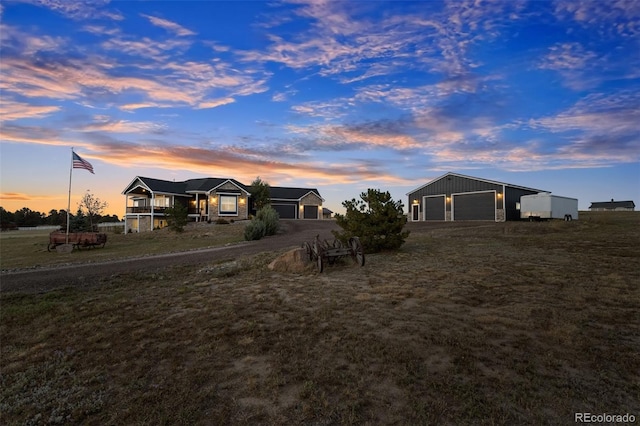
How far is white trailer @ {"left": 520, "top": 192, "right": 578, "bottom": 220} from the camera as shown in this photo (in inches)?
1247

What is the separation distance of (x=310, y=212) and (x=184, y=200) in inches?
864

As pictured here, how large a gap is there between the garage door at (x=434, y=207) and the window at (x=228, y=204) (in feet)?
87.3

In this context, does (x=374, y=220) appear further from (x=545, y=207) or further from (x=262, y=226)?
(x=545, y=207)

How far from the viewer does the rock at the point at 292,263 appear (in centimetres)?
1169

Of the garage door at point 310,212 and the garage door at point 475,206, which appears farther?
the garage door at point 310,212

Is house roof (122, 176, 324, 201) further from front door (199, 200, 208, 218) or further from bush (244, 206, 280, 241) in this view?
bush (244, 206, 280, 241)

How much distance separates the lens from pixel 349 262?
12.7m

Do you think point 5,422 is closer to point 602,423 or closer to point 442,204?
point 602,423

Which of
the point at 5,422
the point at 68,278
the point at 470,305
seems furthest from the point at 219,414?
the point at 68,278

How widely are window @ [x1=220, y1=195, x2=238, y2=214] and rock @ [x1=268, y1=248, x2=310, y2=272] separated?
34254mm

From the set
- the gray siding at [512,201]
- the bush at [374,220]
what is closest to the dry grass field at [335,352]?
the bush at [374,220]

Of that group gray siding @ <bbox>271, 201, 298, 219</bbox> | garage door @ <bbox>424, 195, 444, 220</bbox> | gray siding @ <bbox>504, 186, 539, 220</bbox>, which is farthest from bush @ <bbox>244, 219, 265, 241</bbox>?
gray siding @ <bbox>271, 201, 298, 219</bbox>

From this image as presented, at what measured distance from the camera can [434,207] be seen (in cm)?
4056

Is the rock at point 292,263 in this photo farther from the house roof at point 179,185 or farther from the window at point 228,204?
the house roof at point 179,185
